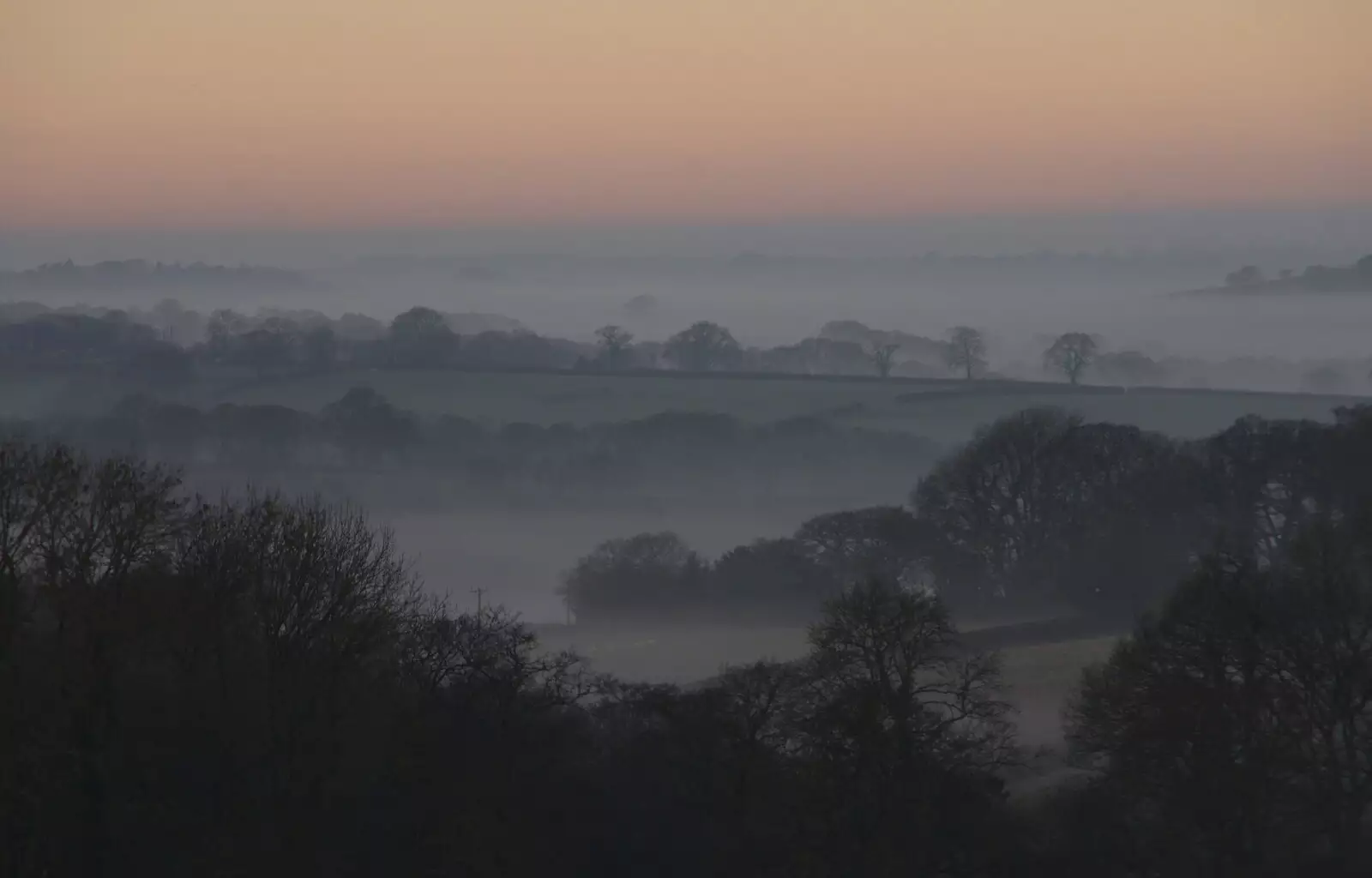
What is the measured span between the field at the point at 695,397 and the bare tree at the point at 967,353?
41.1 feet

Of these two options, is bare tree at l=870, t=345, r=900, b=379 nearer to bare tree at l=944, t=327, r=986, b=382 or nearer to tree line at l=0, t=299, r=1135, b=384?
tree line at l=0, t=299, r=1135, b=384

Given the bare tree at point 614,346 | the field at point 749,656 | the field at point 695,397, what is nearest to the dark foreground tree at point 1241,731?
the field at point 749,656

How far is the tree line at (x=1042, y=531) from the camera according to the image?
32750 millimetres

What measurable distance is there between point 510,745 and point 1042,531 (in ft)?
73.1

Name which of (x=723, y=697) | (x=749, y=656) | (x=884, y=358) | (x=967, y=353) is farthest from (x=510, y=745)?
(x=967, y=353)

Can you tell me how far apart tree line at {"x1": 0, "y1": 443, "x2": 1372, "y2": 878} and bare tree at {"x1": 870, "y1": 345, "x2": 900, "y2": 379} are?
63671mm

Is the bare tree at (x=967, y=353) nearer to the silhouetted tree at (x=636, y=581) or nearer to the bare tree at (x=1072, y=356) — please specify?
the bare tree at (x=1072, y=356)

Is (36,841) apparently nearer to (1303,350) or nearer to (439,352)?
(439,352)

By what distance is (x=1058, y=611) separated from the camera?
32.5 meters

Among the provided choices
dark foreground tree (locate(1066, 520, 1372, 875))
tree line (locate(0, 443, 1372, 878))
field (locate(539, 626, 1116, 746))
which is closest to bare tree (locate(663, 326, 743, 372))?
field (locate(539, 626, 1116, 746))

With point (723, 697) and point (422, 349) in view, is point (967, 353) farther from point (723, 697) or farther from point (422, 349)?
point (723, 697)

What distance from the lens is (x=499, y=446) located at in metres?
63.3

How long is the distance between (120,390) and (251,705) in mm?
61618

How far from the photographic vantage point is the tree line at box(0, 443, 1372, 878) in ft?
45.6
